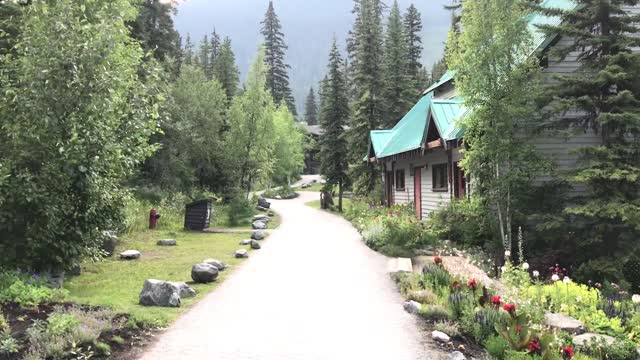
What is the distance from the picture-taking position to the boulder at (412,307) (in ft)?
26.3

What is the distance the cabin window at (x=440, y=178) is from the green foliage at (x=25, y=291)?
45.4ft

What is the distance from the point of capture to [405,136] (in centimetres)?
2373

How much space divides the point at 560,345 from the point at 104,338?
5.55m

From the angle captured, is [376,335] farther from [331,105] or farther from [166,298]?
[331,105]

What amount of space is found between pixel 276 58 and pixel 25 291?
8284 centimetres

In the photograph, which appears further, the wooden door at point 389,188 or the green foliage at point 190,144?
the wooden door at point 389,188

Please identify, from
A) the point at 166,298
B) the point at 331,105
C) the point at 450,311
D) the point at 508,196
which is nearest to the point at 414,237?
the point at 508,196

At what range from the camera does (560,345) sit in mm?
6125

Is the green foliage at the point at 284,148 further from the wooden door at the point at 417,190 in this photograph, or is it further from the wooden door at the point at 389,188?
the wooden door at the point at 417,190

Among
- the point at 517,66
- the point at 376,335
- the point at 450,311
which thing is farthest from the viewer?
the point at 517,66

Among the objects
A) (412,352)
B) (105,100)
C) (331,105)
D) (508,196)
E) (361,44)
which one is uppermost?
(361,44)

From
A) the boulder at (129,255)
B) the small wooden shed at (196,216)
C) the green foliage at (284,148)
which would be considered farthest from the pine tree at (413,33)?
the boulder at (129,255)

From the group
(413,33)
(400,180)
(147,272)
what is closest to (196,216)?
(147,272)

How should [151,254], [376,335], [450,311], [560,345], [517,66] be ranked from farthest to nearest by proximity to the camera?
1. [151,254]
2. [517,66]
3. [450,311]
4. [376,335]
5. [560,345]
